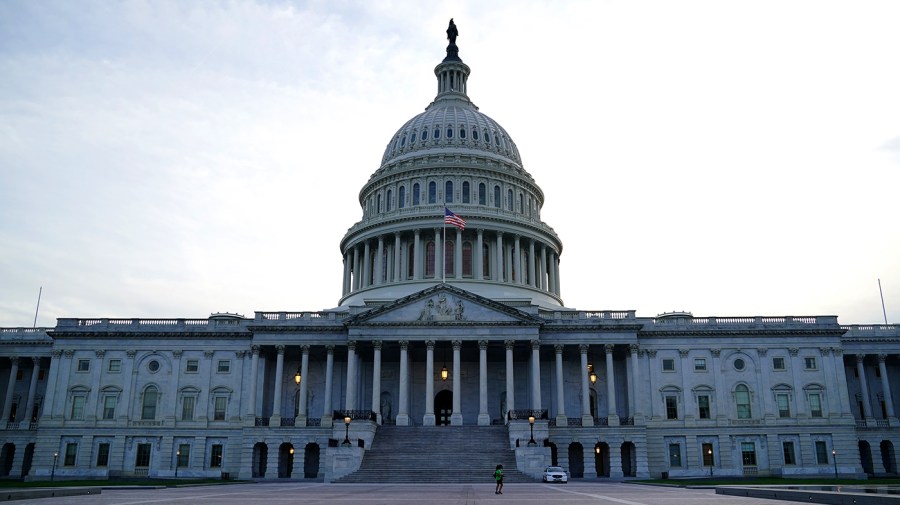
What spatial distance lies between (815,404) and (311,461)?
153 feet

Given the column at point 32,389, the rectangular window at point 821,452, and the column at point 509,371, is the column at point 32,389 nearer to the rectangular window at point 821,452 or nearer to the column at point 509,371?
the column at point 509,371

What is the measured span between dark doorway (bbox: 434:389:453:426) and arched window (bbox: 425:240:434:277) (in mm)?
16344

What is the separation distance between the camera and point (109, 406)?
71875 mm

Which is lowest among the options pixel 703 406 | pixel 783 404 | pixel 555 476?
pixel 555 476

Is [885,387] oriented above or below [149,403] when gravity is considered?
→ above

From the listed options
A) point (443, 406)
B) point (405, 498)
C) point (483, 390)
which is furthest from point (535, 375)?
point (405, 498)

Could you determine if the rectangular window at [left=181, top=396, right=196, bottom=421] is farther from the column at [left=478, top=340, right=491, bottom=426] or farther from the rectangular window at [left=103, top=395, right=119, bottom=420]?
the column at [left=478, top=340, right=491, bottom=426]

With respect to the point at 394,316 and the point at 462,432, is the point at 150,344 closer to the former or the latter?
the point at 394,316

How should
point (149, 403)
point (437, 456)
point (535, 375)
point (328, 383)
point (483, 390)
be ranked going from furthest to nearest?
point (149, 403) < point (328, 383) < point (535, 375) < point (483, 390) < point (437, 456)

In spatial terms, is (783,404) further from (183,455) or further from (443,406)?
(183,455)

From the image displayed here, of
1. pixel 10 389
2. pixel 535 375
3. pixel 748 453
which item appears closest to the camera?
pixel 535 375

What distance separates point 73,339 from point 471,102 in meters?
59.9

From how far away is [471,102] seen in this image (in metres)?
107

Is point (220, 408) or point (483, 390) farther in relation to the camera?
point (220, 408)
